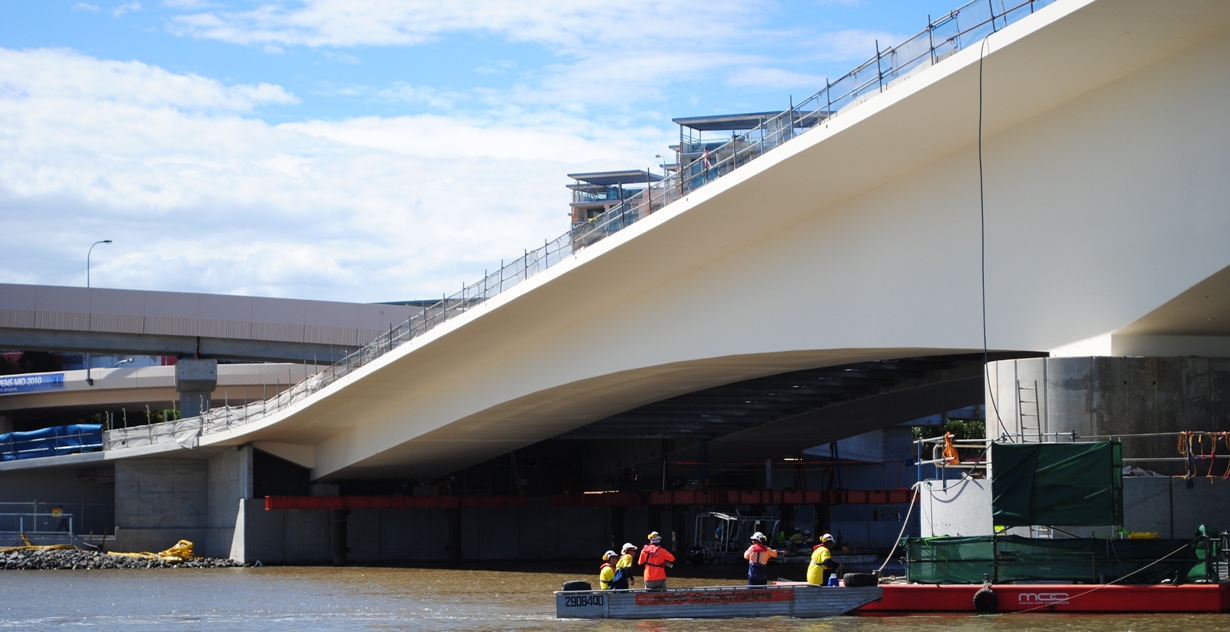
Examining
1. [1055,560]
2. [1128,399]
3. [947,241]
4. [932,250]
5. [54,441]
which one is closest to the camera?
[1055,560]

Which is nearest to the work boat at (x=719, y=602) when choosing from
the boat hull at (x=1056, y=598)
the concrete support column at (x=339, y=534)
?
the boat hull at (x=1056, y=598)

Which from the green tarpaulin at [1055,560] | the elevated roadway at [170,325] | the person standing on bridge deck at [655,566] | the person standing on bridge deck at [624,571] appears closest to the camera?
the green tarpaulin at [1055,560]

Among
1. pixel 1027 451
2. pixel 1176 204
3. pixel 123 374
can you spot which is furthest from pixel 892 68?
pixel 123 374

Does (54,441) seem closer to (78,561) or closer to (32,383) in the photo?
(78,561)

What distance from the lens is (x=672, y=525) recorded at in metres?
51.7

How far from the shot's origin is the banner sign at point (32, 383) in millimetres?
71250

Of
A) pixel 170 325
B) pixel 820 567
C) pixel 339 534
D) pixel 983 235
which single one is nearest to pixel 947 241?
pixel 983 235

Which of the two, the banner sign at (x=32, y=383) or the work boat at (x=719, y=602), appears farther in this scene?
the banner sign at (x=32, y=383)

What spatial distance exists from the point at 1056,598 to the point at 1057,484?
1.96m

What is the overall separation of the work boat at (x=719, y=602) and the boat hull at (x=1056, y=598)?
373 millimetres

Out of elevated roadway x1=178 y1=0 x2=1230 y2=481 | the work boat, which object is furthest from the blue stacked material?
the work boat

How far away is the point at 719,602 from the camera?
2464 centimetres

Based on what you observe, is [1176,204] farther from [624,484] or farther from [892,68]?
[624,484]

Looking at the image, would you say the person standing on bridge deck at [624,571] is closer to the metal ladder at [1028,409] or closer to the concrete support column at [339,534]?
the metal ladder at [1028,409]
